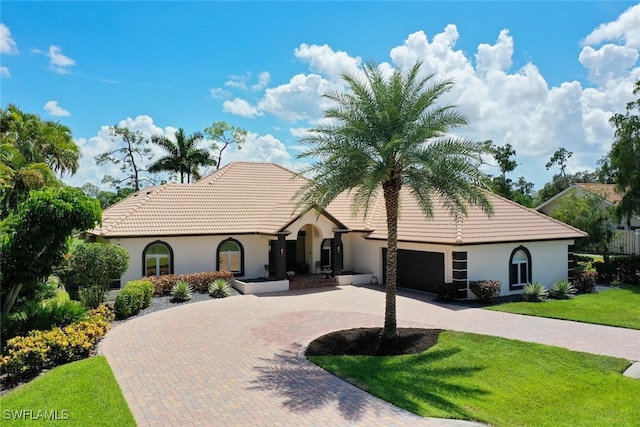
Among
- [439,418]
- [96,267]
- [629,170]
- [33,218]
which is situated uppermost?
[629,170]

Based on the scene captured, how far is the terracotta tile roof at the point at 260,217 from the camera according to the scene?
2239 centimetres

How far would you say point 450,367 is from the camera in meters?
11.5

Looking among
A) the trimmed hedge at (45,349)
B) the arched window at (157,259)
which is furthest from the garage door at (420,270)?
the trimmed hedge at (45,349)

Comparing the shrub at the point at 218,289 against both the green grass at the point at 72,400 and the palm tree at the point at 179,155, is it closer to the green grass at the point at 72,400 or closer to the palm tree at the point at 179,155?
the green grass at the point at 72,400

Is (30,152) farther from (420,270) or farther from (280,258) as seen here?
(420,270)

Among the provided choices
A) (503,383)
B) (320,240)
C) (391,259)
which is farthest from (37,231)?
(320,240)

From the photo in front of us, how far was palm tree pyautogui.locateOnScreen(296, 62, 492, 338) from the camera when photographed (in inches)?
548

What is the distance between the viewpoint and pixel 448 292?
68.4 ft

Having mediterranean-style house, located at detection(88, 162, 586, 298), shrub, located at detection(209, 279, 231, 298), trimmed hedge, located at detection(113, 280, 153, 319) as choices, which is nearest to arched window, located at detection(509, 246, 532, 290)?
mediterranean-style house, located at detection(88, 162, 586, 298)

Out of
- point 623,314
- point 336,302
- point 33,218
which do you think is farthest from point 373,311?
point 33,218

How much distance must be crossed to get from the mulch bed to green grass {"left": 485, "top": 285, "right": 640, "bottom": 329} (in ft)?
20.4

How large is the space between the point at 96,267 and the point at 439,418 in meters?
14.3

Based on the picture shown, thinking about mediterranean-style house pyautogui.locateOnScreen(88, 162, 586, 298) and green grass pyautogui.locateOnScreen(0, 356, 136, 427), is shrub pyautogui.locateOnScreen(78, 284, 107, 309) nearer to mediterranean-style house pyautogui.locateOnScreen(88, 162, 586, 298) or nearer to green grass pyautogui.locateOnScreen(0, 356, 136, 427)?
mediterranean-style house pyautogui.locateOnScreen(88, 162, 586, 298)

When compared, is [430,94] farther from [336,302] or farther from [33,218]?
[33,218]
